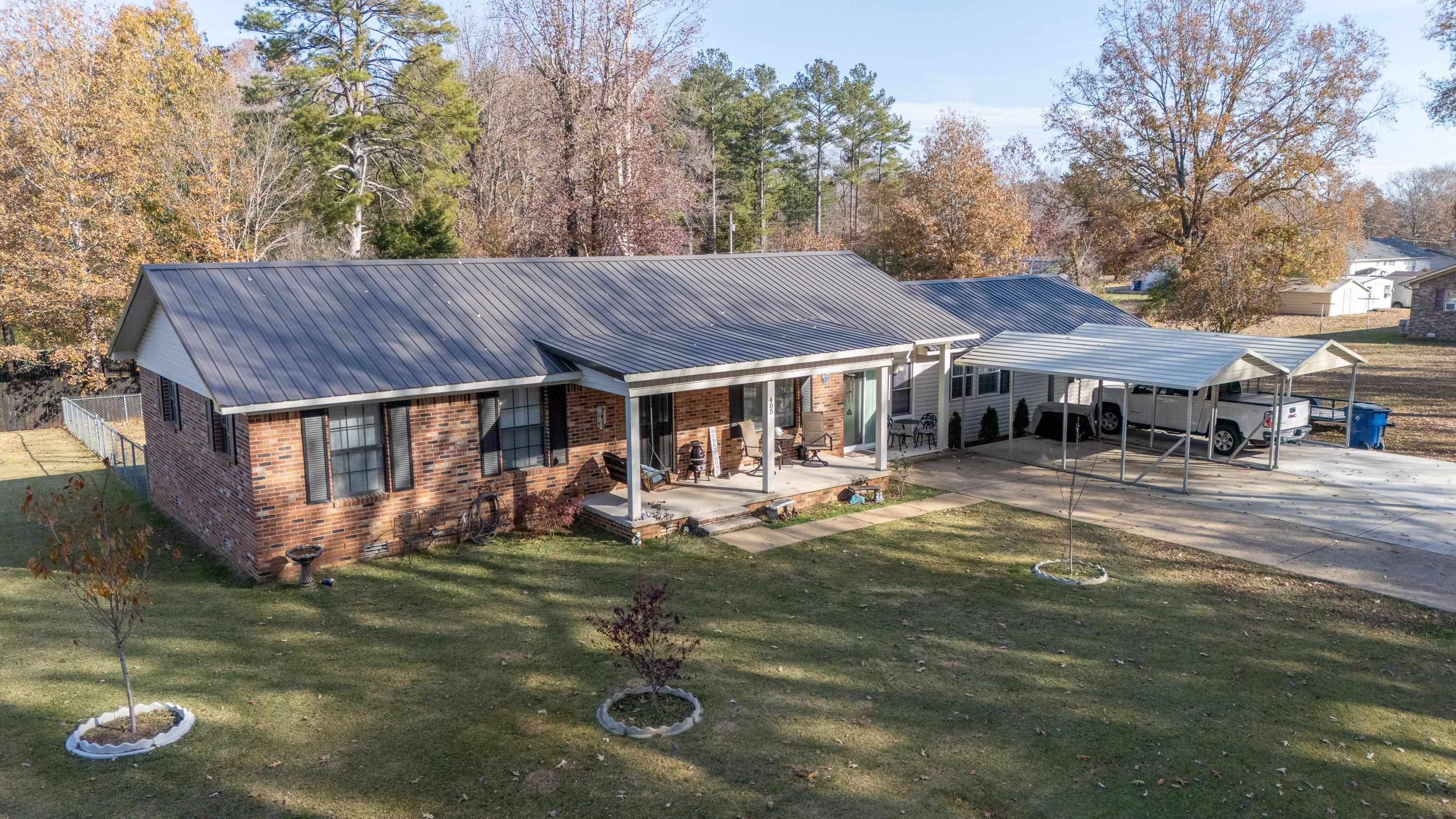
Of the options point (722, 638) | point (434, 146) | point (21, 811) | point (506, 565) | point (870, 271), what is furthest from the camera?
point (434, 146)

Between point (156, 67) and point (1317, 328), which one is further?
point (1317, 328)

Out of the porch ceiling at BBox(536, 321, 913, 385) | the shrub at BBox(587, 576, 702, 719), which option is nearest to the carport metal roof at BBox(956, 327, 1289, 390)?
the porch ceiling at BBox(536, 321, 913, 385)

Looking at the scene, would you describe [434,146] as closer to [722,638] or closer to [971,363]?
[971,363]

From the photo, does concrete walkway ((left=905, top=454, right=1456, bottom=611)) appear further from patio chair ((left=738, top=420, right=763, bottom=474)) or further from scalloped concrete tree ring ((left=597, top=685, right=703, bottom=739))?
scalloped concrete tree ring ((left=597, top=685, right=703, bottom=739))

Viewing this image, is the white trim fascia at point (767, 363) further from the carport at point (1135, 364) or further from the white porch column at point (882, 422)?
the carport at point (1135, 364)

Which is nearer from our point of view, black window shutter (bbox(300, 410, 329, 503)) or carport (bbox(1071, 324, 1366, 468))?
black window shutter (bbox(300, 410, 329, 503))

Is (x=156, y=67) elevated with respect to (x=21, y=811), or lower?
elevated

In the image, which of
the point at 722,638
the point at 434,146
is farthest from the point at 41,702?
the point at 434,146

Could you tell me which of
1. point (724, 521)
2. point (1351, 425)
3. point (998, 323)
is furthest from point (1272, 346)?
point (724, 521)
